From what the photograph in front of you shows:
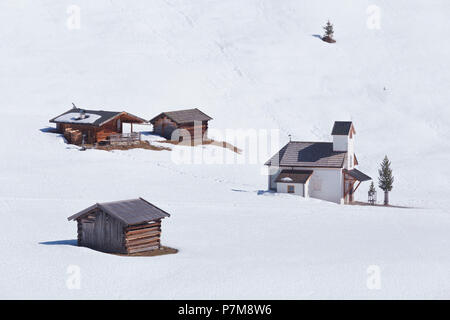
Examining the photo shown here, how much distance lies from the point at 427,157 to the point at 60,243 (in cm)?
4965

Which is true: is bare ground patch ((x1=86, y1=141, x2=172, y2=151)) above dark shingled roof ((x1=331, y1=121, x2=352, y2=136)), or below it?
below

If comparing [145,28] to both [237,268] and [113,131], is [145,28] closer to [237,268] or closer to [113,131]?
[113,131]

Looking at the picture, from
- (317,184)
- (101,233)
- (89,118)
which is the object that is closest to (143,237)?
(101,233)

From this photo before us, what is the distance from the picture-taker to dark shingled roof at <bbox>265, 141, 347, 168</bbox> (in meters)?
61.9

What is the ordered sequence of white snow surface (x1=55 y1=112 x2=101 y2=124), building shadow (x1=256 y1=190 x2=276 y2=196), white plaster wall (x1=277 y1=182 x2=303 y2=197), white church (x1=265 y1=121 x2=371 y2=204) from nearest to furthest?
1. white plaster wall (x1=277 y1=182 x2=303 y2=197)
2. building shadow (x1=256 y1=190 x2=276 y2=196)
3. white church (x1=265 y1=121 x2=371 y2=204)
4. white snow surface (x1=55 y1=112 x2=101 y2=124)

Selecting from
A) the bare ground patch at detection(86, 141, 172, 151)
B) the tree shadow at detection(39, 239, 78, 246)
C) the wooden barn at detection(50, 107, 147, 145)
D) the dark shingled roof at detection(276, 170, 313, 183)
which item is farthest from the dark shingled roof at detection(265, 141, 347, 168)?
the tree shadow at detection(39, 239, 78, 246)

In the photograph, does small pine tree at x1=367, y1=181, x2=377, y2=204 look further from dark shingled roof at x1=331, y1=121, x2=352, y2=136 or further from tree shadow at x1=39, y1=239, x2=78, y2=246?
tree shadow at x1=39, y1=239, x2=78, y2=246

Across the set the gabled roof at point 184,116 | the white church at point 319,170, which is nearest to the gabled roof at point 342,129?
the white church at point 319,170

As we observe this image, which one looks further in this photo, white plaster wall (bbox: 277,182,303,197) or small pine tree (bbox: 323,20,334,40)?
small pine tree (bbox: 323,20,334,40)

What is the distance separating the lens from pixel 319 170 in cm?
6197

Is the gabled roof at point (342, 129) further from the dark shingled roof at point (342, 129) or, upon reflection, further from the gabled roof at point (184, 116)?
the gabled roof at point (184, 116)

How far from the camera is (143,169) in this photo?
6581cm

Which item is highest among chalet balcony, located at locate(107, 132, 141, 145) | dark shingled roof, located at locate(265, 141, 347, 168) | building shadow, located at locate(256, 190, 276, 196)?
chalet balcony, located at locate(107, 132, 141, 145)
